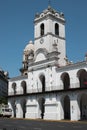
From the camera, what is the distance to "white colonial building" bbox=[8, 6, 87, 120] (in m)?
42.5

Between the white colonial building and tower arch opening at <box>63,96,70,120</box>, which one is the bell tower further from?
tower arch opening at <box>63,96,70,120</box>

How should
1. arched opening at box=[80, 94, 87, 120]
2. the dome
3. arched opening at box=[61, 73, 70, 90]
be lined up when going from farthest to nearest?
the dome, arched opening at box=[61, 73, 70, 90], arched opening at box=[80, 94, 87, 120]

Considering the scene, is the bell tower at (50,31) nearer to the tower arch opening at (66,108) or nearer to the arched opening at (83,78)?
the arched opening at (83,78)

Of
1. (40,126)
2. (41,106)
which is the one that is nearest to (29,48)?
(41,106)

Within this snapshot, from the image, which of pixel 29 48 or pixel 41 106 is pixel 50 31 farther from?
pixel 29 48

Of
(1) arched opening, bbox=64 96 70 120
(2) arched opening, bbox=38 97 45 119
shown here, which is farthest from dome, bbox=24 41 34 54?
(1) arched opening, bbox=64 96 70 120

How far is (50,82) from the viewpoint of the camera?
46156mm

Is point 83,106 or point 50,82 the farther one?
point 50,82

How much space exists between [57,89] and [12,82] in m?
14.4

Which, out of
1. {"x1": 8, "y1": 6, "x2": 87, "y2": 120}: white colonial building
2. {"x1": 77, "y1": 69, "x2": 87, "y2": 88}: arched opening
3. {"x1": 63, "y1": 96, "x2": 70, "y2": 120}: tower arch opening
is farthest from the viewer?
{"x1": 63, "y1": 96, "x2": 70, "y2": 120}: tower arch opening

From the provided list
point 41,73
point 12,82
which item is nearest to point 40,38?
point 41,73

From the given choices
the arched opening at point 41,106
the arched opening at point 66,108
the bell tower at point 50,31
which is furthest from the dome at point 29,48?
the arched opening at point 66,108

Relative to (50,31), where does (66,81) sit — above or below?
below

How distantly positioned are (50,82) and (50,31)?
9839mm
